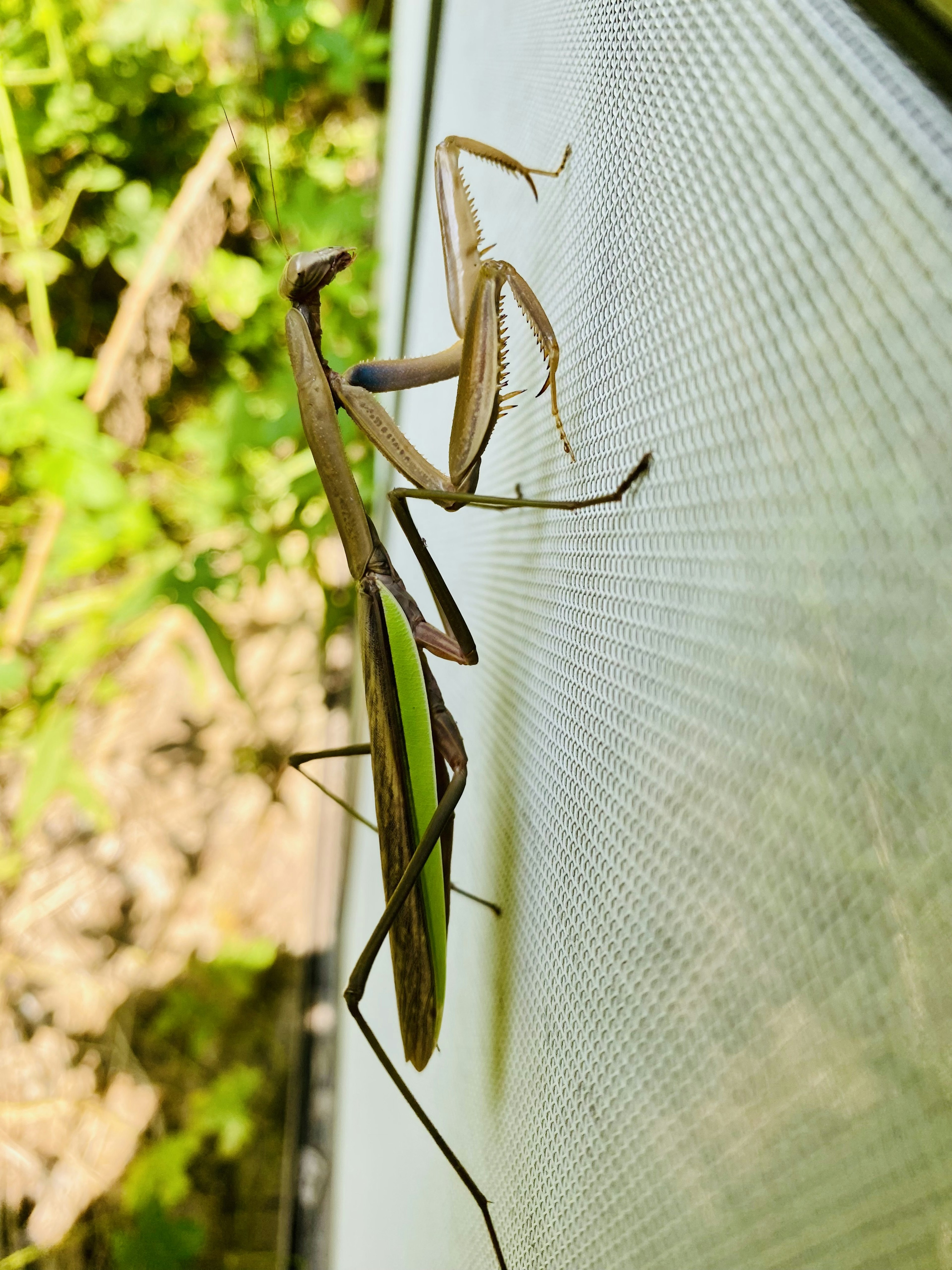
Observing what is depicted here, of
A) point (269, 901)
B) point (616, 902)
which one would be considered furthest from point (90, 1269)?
point (616, 902)

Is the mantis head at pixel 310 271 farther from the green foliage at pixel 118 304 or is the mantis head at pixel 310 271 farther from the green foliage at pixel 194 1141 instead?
the green foliage at pixel 194 1141

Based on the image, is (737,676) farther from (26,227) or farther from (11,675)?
(26,227)

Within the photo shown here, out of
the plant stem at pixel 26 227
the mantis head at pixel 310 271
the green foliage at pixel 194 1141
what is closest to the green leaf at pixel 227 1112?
the green foliage at pixel 194 1141

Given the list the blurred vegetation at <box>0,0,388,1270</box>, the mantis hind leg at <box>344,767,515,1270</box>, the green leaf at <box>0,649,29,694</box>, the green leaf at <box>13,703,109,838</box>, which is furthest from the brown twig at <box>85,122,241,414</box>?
the mantis hind leg at <box>344,767,515,1270</box>

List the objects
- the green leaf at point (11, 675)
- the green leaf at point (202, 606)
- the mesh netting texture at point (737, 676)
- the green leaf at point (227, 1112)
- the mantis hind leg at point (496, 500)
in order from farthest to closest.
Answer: the green leaf at point (227, 1112) < the green leaf at point (11, 675) < the green leaf at point (202, 606) < the mantis hind leg at point (496, 500) < the mesh netting texture at point (737, 676)

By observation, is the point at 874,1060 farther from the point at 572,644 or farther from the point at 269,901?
the point at 269,901

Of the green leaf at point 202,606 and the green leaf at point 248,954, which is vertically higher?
the green leaf at point 202,606
